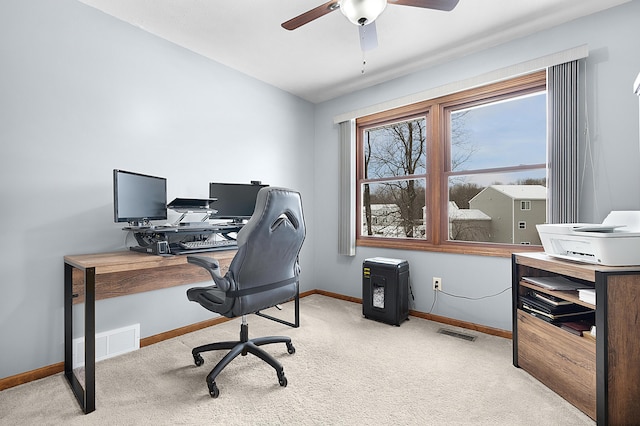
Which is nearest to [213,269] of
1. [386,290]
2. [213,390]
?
[213,390]

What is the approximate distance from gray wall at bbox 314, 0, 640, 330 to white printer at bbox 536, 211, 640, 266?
53 centimetres

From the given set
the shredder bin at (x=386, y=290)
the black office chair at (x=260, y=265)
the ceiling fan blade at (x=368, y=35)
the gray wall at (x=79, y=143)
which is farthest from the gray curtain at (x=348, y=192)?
the black office chair at (x=260, y=265)

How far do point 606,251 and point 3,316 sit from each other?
138 inches

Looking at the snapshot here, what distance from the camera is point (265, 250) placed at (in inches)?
74.2

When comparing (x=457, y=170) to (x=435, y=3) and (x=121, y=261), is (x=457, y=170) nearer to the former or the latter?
(x=435, y=3)

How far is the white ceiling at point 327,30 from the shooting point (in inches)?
90.0

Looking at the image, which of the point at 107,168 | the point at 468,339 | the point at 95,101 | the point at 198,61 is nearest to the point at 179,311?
the point at 107,168

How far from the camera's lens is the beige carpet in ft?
5.37

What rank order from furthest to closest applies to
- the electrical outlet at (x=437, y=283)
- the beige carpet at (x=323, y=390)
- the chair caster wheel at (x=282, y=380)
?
the electrical outlet at (x=437, y=283) → the chair caster wheel at (x=282, y=380) → the beige carpet at (x=323, y=390)

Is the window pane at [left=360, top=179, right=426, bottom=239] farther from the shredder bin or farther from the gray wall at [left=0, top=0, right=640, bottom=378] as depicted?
the shredder bin

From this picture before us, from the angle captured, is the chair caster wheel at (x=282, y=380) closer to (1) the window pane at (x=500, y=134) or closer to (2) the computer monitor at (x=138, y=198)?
(2) the computer monitor at (x=138, y=198)

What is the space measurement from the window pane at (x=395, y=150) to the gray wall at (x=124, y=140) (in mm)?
466

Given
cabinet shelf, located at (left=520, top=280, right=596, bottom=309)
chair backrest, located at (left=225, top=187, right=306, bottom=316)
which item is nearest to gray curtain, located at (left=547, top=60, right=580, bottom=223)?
cabinet shelf, located at (left=520, top=280, right=596, bottom=309)

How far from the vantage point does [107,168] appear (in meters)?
2.39
